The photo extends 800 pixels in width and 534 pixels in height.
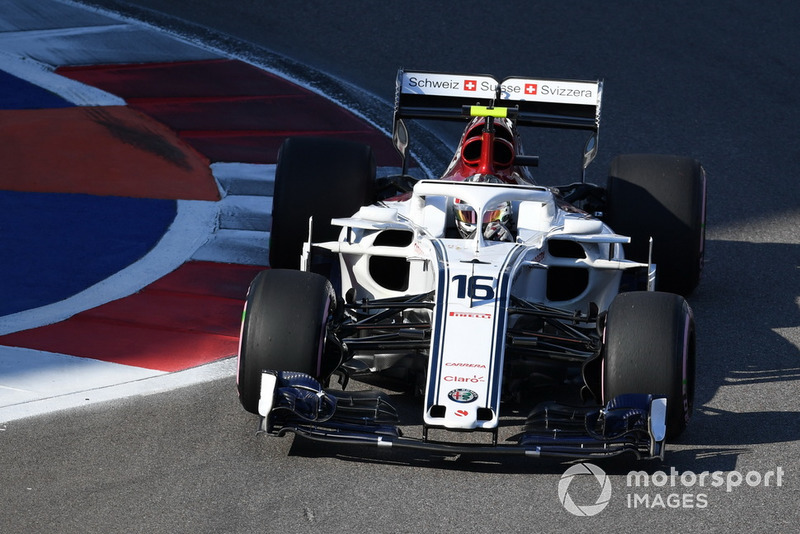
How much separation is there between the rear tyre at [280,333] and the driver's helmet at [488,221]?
128 cm

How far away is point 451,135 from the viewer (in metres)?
12.0

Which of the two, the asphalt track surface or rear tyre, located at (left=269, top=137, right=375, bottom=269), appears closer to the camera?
the asphalt track surface

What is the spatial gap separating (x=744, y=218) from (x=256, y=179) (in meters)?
3.90

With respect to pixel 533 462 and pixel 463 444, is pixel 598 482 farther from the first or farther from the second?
pixel 463 444

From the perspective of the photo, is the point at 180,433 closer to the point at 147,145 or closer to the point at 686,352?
the point at 686,352

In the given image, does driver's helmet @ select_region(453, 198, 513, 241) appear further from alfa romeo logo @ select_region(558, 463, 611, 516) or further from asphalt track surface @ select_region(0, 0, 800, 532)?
alfa romeo logo @ select_region(558, 463, 611, 516)

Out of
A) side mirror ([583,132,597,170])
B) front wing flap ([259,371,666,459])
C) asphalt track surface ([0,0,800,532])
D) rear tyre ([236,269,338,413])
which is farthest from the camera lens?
side mirror ([583,132,597,170])

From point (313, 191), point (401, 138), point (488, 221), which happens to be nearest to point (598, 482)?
point (488, 221)

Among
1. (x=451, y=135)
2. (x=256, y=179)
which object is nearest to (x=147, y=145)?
(x=256, y=179)

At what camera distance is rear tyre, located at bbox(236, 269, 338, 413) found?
607cm

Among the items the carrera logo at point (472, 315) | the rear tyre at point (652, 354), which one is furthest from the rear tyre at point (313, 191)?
the rear tyre at point (652, 354)

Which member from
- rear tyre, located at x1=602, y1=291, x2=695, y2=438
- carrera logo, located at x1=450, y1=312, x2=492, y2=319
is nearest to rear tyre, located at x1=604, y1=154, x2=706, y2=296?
rear tyre, located at x1=602, y1=291, x2=695, y2=438

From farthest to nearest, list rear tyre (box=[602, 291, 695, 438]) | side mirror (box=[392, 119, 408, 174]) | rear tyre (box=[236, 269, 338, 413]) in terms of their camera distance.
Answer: side mirror (box=[392, 119, 408, 174]) → rear tyre (box=[236, 269, 338, 413]) → rear tyre (box=[602, 291, 695, 438])

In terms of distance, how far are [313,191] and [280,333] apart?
200cm
